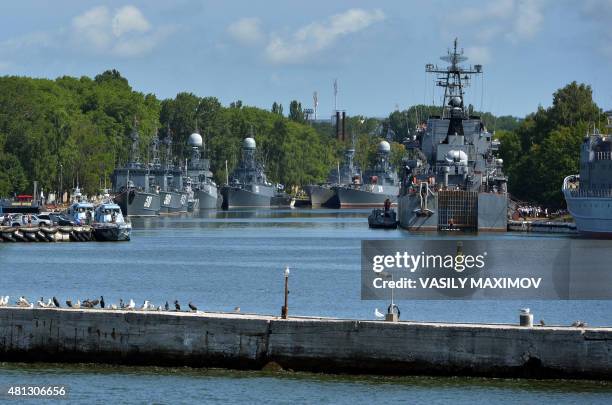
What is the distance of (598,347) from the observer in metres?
46.8

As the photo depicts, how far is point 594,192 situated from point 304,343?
3344 inches

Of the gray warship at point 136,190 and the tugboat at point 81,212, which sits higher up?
the gray warship at point 136,190

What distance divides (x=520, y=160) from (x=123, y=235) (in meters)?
81.9

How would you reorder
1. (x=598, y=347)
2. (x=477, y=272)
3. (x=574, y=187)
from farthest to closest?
(x=574, y=187)
(x=477, y=272)
(x=598, y=347)

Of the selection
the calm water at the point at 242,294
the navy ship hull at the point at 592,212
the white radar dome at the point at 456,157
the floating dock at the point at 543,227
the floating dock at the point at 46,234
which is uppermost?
the white radar dome at the point at 456,157

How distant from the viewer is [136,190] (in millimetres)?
182875

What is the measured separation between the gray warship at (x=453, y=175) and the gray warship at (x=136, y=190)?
34.4 m

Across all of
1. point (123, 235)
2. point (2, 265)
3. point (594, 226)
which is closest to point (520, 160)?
point (594, 226)

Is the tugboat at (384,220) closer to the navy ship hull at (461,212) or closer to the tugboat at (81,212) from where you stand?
the navy ship hull at (461,212)

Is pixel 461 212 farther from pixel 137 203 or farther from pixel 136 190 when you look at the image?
pixel 137 203

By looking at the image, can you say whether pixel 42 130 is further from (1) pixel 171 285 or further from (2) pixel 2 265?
(1) pixel 171 285

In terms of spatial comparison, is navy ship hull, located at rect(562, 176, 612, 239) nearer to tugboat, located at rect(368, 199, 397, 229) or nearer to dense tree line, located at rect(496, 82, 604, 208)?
tugboat, located at rect(368, 199, 397, 229)

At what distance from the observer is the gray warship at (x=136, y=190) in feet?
596

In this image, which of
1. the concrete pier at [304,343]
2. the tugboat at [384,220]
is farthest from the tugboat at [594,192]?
the concrete pier at [304,343]
